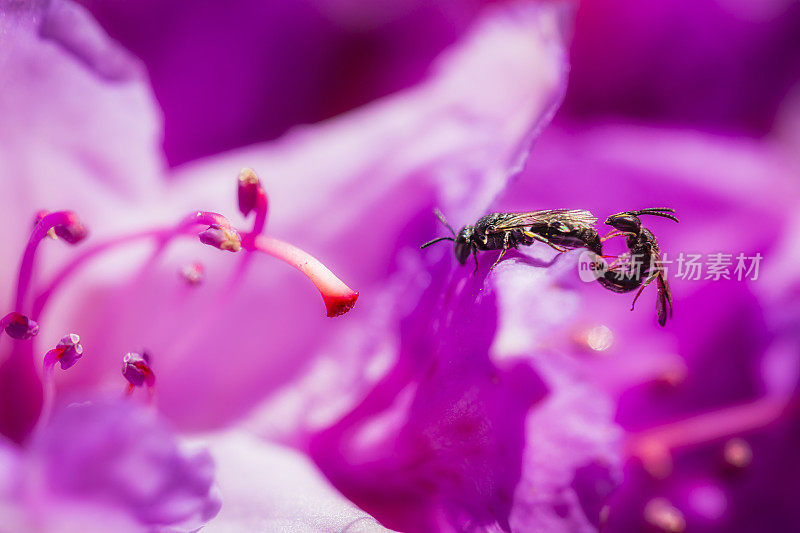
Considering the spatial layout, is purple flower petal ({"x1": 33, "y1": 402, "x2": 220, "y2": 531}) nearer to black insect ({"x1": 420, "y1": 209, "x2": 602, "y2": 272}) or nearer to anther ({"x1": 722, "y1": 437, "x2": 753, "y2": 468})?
black insect ({"x1": 420, "y1": 209, "x2": 602, "y2": 272})

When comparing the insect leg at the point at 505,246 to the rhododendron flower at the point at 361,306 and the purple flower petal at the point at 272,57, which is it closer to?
the rhododendron flower at the point at 361,306

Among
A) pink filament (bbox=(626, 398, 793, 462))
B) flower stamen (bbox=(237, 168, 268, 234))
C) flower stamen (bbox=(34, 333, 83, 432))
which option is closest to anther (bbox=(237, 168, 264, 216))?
flower stamen (bbox=(237, 168, 268, 234))

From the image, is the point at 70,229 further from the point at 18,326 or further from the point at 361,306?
the point at 361,306

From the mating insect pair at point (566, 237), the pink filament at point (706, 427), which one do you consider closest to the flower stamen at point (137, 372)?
the mating insect pair at point (566, 237)

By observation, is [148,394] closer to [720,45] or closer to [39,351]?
[39,351]

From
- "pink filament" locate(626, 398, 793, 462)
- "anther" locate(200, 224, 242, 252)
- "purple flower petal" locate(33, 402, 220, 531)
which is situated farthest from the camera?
"pink filament" locate(626, 398, 793, 462)
